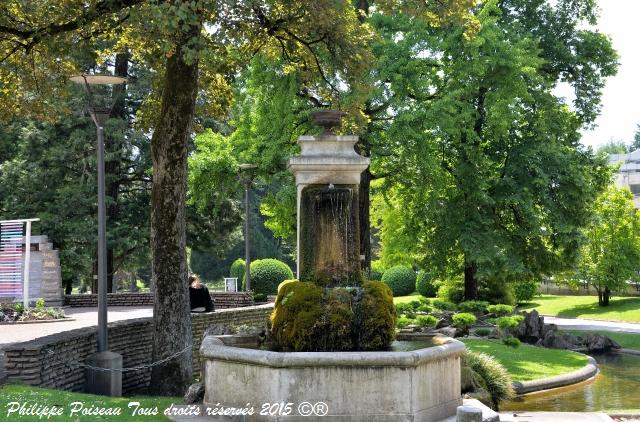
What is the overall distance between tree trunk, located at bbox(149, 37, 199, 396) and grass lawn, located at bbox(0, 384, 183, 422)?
306cm

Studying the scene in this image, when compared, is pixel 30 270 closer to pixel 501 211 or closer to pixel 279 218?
pixel 279 218

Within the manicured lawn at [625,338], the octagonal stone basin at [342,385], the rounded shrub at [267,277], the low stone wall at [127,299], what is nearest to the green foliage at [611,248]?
the manicured lawn at [625,338]

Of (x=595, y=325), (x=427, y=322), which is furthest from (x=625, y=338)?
(x=427, y=322)

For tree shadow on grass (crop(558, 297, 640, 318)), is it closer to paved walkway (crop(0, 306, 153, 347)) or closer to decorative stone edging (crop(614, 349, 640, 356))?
decorative stone edging (crop(614, 349, 640, 356))

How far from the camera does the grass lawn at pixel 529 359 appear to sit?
1972 cm

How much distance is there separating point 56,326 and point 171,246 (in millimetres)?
8576

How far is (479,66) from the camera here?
26.0 metres

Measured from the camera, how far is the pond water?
16.0 m

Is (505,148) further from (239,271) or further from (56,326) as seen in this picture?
(239,271)

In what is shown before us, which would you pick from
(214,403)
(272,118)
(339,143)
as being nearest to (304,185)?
(339,143)

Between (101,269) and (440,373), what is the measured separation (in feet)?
22.8

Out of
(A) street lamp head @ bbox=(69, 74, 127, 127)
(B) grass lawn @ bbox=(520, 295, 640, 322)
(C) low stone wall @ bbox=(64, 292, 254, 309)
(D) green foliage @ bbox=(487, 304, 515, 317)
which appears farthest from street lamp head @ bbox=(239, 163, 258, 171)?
(B) grass lawn @ bbox=(520, 295, 640, 322)

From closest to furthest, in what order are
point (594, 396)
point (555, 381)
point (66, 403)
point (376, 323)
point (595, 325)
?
point (66, 403) < point (376, 323) < point (594, 396) < point (555, 381) < point (595, 325)

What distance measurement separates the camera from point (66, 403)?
1059cm
